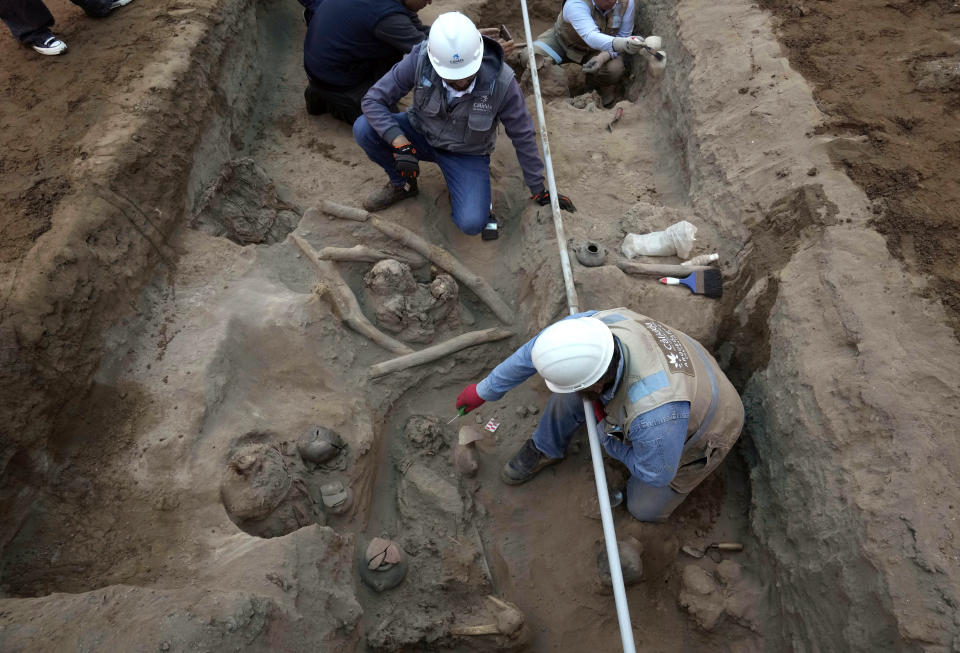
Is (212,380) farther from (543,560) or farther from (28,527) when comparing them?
(543,560)

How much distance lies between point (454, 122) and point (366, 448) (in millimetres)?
2497

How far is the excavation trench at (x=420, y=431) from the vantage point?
9.31ft

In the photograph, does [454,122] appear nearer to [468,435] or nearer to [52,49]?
[468,435]

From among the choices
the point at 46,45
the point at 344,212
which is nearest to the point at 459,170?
the point at 344,212

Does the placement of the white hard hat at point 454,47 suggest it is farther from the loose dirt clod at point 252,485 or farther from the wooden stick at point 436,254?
the loose dirt clod at point 252,485

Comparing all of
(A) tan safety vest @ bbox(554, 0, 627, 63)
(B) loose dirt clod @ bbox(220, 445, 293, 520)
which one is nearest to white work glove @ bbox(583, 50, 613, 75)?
(A) tan safety vest @ bbox(554, 0, 627, 63)

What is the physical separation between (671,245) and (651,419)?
1.83 meters

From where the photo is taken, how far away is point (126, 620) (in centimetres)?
239

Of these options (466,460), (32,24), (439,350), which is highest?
(32,24)

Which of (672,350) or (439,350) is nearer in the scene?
(672,350)

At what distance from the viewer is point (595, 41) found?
5.75m

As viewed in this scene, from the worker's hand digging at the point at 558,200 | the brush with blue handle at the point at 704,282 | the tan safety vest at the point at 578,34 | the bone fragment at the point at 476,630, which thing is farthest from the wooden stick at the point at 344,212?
the tan safety vest at the point at 578,34

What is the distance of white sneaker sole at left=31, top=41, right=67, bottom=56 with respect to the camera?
4566mm

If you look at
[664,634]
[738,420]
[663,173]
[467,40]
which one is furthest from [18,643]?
[663,173]
